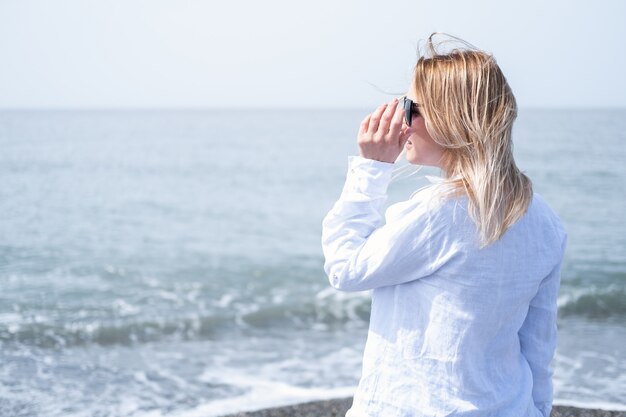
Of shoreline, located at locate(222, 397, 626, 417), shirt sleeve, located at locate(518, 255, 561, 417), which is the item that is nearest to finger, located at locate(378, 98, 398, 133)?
shirt sleeve, located at locate(518, 255, 561, 417)

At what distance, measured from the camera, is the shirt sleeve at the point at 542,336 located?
2076mm

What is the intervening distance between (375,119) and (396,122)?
0.06 metres

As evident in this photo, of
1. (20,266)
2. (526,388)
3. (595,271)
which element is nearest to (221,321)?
(20,266)

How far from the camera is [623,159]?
34875 millimetres

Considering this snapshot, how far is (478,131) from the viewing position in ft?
5.98

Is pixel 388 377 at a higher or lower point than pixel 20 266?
higher

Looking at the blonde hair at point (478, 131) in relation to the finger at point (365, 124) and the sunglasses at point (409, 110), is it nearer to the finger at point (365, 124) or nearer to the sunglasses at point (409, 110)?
the sunglasses at point (409, 110)

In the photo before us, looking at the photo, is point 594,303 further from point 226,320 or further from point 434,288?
point 434,288

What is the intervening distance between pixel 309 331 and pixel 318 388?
2680 mm

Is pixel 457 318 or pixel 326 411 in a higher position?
pixel 457 318

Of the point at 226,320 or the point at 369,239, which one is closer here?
the point at 369,239

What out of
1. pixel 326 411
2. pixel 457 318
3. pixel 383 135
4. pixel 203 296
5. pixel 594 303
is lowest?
pixel 203 296

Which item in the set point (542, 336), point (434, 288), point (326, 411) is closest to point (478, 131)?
point (434, 288)

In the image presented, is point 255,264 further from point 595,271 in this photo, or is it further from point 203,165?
point 203,165
